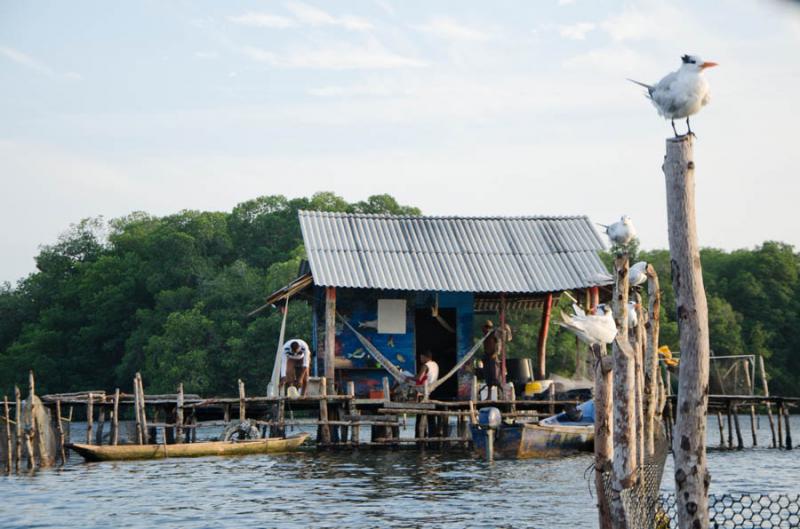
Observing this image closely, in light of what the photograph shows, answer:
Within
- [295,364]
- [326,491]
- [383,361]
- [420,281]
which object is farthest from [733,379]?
[326,491]

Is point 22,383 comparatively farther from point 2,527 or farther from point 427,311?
point 2,527

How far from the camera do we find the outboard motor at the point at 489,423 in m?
25.0

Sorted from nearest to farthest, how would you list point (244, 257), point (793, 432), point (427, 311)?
point (427, 311), point (793, 432), point (244, 257)

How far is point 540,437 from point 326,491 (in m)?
6.40

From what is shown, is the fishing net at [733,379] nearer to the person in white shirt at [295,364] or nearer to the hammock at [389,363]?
the hammock at [389,363]

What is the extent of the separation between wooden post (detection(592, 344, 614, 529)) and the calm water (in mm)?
4671

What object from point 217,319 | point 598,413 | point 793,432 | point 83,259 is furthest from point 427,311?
point 83,259

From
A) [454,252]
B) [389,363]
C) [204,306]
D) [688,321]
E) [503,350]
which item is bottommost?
[688,321]

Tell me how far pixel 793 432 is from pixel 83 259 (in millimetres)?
46507

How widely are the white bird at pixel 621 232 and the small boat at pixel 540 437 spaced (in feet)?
39.6

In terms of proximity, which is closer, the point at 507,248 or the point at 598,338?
the point at 598,338

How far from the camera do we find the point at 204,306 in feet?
201

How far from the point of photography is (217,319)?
59.9m

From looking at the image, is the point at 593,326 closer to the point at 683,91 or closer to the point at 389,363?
the point at 683,91
